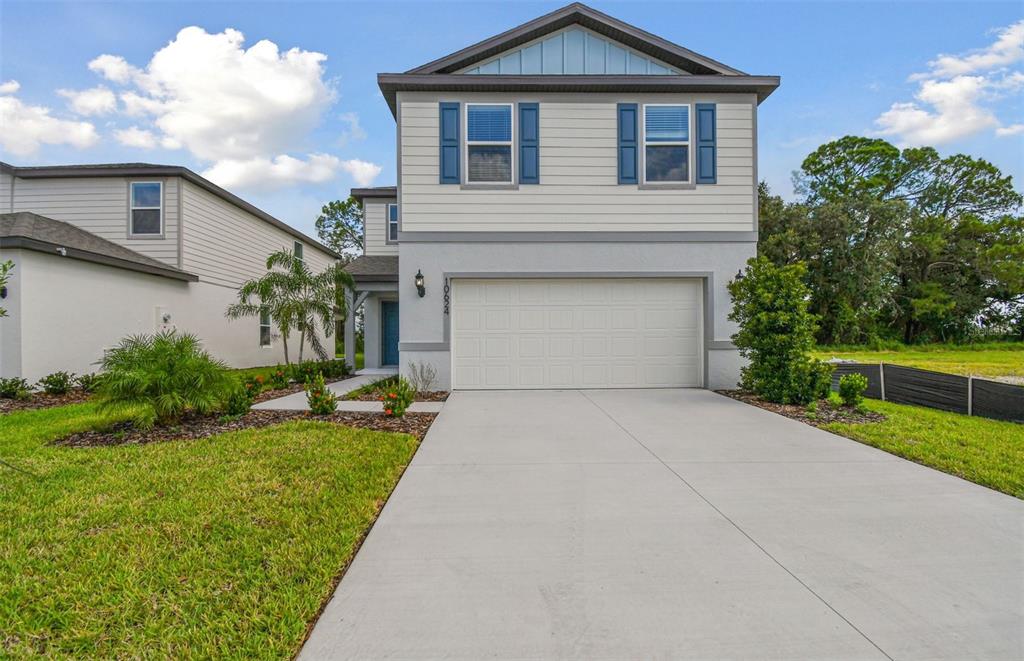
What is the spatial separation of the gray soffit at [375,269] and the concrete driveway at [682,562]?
27.4ft

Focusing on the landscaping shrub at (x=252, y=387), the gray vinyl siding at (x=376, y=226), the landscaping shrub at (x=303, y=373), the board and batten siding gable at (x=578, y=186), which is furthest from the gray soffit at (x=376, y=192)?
the landscaping shrub at (x=252, y=387)

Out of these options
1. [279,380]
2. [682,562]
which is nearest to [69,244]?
[279,380]

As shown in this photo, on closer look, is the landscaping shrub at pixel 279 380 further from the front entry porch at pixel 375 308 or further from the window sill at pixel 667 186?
the window sill at pixel 667 186

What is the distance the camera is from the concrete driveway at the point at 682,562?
2010mm

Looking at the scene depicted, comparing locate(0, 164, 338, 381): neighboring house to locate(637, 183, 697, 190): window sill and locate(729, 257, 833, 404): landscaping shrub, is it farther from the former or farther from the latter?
locate(729, 257, 833, 404): landscaping shrub

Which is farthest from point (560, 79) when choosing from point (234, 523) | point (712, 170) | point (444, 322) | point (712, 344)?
point (234, 523)

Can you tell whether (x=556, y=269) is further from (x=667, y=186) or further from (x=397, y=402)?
(x=397, y=402)

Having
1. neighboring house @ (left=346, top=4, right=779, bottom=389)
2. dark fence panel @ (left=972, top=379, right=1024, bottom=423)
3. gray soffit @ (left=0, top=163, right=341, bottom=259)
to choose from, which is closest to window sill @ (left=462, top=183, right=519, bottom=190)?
neighboring house @ (left=346, top=4, right=779, bottom=389)

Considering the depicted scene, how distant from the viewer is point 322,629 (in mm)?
2064

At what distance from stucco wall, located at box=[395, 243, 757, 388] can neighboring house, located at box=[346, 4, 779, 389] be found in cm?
3

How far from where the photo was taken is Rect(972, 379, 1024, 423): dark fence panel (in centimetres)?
632

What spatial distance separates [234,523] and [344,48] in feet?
35.3

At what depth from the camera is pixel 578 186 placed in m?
8.81

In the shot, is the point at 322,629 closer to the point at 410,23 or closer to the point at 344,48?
the point at 410,23
